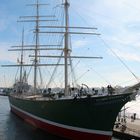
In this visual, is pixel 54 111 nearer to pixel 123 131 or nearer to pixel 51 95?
pixel 51 95

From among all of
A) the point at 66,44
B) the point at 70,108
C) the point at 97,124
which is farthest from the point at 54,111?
the point at 66,44

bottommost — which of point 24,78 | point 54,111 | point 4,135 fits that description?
point 4,135

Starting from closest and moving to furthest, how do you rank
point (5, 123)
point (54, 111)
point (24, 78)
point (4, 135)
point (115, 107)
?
1. point (115, 107)
2. point (54, 111)
3. point (4, 135)
4. point (5, 123)
5. point (24, 78)

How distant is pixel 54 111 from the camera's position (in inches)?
1337

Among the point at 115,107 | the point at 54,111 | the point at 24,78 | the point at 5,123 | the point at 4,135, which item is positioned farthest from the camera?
the point at 24,78

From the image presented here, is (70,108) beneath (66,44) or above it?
beneath

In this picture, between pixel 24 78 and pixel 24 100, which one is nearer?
pixel 24 100

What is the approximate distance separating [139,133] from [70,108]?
7.70 metres

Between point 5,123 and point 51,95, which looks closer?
point 51,95

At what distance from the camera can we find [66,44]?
37.8 metres

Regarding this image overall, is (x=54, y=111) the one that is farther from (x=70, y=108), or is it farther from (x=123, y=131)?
(x=123, y=131)

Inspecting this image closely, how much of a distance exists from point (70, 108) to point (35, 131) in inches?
339

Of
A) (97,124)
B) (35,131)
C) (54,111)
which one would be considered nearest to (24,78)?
(35,131)

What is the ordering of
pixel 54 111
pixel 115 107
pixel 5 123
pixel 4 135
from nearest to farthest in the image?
pixel 115 107, pixel 54 111, pixel 4 135, pixel 5 123
